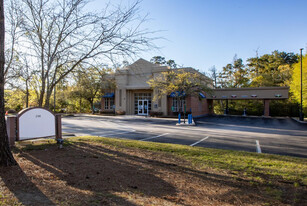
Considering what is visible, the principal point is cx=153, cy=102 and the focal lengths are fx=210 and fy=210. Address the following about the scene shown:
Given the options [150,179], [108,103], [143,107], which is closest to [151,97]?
[143,107]

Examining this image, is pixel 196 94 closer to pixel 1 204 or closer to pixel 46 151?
pixel 46 151

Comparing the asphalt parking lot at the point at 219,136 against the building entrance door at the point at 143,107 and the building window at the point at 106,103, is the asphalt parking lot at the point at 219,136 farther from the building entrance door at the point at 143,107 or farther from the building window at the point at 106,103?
the building window at the point at 106,103

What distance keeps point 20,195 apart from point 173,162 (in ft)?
11.6

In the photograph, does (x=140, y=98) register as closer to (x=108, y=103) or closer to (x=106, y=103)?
(x=108, y=103)

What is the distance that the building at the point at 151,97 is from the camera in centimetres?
2986

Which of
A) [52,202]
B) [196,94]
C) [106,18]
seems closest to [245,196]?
[52,202]

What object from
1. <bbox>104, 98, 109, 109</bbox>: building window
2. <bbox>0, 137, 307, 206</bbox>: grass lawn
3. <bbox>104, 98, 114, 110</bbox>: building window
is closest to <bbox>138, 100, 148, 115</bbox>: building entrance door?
<bbox>104, 98, 114, 110</bbox>: building window

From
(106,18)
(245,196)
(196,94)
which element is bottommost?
(245,196)

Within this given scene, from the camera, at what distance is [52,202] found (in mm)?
3066

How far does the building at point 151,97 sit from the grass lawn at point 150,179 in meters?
23.0

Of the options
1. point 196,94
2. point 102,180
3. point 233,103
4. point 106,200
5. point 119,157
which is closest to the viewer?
point 106,200

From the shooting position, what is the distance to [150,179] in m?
4.32

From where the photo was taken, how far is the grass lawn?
335 centimetres

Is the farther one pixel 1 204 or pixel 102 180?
pixel 102 180
